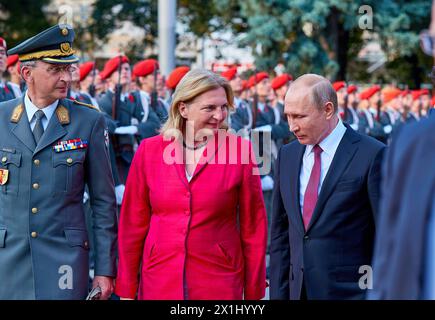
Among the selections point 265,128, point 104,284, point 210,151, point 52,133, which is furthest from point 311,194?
point 265,128

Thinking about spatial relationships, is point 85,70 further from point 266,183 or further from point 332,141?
point 332,141

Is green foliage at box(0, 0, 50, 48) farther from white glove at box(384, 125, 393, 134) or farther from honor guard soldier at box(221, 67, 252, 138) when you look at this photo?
honor guard soldier at box(221, 67, 252, 138)

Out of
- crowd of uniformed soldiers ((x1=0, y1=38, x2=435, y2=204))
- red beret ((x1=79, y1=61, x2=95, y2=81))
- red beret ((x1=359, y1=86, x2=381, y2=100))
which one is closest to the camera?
crowd of uniformed soldiers ((x1=0, y1=38, x2=435, y2=204))

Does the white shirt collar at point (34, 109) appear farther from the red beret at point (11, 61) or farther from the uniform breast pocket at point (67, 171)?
the red beret at point (11, 61)

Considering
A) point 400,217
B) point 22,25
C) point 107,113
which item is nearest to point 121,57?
point 107,113

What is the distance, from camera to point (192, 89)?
14.7 feet

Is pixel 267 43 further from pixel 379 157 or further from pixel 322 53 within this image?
pixel 379 157

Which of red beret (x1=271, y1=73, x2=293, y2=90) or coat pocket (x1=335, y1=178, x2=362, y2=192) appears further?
red beret (x1=271, y1=73, x2=293, y2=90)

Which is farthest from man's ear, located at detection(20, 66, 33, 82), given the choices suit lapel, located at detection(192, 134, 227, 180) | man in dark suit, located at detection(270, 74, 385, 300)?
man in dark suit, located at detection(270, 74, 385, 300)

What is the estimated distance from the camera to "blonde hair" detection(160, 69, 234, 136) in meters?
4.48

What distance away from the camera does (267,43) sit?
2236 centimetres

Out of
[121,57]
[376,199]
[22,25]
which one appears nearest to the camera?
[376,199]

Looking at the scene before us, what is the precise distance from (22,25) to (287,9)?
35.2ft

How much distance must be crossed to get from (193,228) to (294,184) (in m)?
0.49
